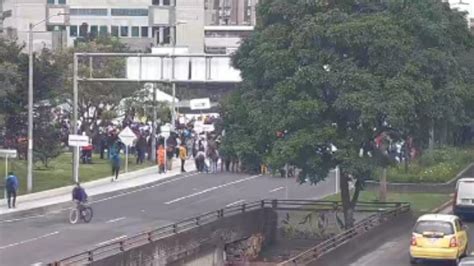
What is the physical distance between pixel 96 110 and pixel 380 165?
29.7 metres

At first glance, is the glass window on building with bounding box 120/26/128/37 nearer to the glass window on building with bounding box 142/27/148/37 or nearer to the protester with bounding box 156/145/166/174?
the glass window on building with bounding box 142/27/148/37

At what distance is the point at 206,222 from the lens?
118ft

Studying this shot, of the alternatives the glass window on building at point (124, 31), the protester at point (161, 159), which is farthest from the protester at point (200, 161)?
the glass window on building at point (124, 31)

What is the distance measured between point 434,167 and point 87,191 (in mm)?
16261

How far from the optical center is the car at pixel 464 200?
4222cm

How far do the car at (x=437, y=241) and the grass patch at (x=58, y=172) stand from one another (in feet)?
63.1

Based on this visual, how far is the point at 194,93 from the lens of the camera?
393ft

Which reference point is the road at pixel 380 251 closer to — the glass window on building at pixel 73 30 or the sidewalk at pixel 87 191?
the sidewalk at pixel 87 191

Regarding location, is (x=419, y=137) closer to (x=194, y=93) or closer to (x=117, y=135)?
(x=117, y=135)

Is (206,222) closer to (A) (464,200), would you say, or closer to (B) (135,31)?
(A) (464,200)

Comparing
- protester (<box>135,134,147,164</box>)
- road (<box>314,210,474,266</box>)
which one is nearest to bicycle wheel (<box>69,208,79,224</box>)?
road (<box>314,210,474,266</box>)

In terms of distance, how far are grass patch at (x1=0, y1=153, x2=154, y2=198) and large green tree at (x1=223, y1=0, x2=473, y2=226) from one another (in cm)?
1087

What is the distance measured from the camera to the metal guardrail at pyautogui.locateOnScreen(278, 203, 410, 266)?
1190 inches

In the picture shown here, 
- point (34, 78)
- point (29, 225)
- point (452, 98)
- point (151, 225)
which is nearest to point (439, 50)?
point (452, 98)
